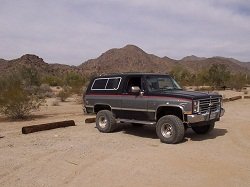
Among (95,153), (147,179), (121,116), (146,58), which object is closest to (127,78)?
(121,116)

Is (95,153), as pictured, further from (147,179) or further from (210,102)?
(210,102)

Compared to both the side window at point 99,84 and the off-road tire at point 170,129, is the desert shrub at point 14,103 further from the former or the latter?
the off-road tire at point 170,129

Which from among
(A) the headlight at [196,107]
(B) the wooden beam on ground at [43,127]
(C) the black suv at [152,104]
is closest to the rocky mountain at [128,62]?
(B) the wooden beam on ground at [43,127]

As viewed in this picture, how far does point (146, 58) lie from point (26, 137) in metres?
106

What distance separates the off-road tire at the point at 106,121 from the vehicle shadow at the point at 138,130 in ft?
2.02

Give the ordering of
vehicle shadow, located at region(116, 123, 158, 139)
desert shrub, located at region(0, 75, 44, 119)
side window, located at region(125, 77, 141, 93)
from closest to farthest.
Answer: side window, located at region(125, 77, 141, 93), vehicle shadow, located at region(116, 123, 158, 139), desert shrub, located at region(0, 75, 44, 119)

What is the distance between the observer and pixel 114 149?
10.4 metres

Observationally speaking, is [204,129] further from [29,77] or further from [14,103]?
[29,77]

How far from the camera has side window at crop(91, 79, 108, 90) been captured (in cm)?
1347

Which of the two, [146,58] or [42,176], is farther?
[146,58]

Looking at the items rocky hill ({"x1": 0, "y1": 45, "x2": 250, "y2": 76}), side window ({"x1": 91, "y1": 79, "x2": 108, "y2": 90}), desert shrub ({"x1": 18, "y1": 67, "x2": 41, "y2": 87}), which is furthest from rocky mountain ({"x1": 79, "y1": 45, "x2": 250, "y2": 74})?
side window ({"x1": 91, "y1": 79, "x2": 108, "y2": 90})

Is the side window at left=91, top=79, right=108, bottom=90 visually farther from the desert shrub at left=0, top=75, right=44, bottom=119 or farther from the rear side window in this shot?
the desert shrub at left=0, top=75, right=44, bottom=119

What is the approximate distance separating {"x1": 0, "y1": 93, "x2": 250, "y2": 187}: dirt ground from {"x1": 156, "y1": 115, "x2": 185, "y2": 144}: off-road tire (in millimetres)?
226

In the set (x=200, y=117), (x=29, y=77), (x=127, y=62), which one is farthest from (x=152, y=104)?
(x=127, y=62)
